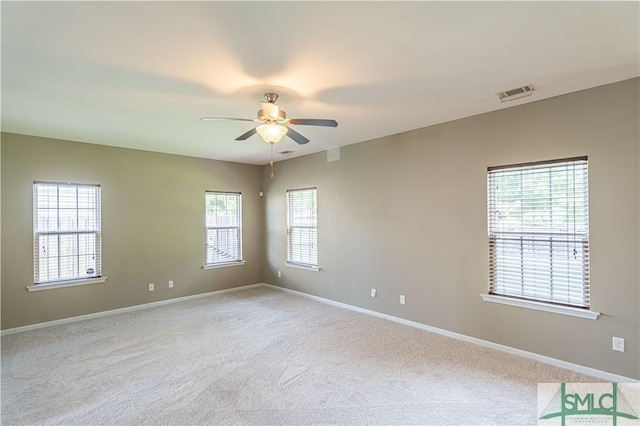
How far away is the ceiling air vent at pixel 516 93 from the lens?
2877 mm

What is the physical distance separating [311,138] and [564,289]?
346cm

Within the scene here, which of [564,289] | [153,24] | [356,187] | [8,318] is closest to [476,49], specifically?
[153,24]

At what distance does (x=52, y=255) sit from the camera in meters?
4.45

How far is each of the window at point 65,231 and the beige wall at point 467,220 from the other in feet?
10.7

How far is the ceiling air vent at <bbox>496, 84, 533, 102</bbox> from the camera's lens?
2.88 m

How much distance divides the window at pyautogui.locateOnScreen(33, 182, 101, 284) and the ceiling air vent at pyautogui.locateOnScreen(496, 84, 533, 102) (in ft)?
18.1

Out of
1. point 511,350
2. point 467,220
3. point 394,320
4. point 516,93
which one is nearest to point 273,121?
point 516,93

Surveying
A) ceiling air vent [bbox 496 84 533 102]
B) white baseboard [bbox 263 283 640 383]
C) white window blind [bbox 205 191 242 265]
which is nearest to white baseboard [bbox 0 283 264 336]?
white window blind [bbox 205 191 242 265]

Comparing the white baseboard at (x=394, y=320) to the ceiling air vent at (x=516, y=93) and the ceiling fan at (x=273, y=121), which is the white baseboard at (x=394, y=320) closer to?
the ceiling air vent at (x=516, y=93)

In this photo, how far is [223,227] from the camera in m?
6.25

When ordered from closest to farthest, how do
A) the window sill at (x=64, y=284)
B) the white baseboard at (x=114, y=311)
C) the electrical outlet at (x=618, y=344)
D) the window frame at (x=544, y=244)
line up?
the electrical outlet at (x=618, y=344)
the window frame at (x=544, y=244)
the white baseboard at (x=114, y=311)
the window sill at (x=64, y=284)

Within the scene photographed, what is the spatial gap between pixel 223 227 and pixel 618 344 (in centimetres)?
578

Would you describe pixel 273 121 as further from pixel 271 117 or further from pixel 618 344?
pixel 618 344

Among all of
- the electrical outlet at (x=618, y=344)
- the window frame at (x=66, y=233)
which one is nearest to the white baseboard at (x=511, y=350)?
the electrical outlet at (x=618, y=344)
